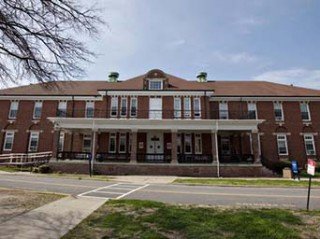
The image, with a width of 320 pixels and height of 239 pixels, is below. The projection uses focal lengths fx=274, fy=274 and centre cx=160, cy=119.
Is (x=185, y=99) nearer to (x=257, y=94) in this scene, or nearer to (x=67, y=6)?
(x=257, y=94)

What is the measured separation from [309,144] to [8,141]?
32304 millimetres

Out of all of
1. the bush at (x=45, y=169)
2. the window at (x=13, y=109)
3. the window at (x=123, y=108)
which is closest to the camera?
the bush at (x=45, y=169)

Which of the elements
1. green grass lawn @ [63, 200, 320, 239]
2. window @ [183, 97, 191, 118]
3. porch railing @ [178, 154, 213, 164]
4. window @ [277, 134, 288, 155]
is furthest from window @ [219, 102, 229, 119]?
green grass lawn @ [63, 200, 320, 239]

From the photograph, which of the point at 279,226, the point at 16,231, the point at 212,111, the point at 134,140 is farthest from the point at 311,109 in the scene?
the point at 16,231

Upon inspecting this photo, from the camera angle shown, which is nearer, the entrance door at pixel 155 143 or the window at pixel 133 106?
the entrance door at pixel 155 143

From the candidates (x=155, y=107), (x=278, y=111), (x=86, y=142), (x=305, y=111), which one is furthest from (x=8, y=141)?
(x=305, y=111)

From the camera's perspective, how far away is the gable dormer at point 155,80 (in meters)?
29.6

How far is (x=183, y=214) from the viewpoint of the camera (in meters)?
7.39

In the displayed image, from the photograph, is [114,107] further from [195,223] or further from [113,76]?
[195,223]

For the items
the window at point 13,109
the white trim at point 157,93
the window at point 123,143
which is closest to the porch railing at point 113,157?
the window at point 123,143

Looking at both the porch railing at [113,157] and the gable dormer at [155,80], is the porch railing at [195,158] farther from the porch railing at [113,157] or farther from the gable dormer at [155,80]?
the gable dormer at [155,80]

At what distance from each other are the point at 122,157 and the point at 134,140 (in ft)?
11.2

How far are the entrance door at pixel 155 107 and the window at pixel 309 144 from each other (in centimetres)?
1555

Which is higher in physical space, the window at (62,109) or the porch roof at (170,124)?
the window at (62,109)
